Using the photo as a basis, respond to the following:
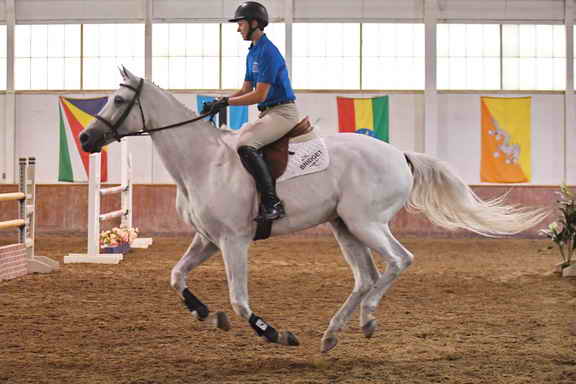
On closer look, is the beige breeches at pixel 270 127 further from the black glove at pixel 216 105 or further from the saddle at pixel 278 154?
the black glove at pixel 216 105

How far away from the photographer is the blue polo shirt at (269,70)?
496cm

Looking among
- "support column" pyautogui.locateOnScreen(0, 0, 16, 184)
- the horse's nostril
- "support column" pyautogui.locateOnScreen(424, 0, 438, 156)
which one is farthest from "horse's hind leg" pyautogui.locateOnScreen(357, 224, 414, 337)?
"support column" pyautogui.locateOnScreen(0, 0, 16, 184)

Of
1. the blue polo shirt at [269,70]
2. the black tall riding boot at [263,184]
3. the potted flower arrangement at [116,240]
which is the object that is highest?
the blue polo shirt at [269,70]

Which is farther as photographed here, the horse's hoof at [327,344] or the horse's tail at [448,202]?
the horse's tail at [448,202]

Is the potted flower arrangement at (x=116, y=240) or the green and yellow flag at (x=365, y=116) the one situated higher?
the green and yellow flag at (x=365, y=116)

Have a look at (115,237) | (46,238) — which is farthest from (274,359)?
(46,238)

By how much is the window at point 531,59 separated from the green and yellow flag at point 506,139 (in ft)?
5.06

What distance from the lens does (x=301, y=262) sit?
11.5 metres

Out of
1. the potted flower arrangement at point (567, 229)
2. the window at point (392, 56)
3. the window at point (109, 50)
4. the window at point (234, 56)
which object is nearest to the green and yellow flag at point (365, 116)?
the window at point (392, 56)

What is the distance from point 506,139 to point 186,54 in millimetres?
9945

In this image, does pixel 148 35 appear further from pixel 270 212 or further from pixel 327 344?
pixel 327 344

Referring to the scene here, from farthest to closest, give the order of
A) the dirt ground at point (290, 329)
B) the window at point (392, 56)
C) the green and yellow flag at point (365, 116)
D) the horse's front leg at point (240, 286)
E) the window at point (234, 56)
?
the window at point (392, 56), the window at point (234, 56), the green and yellow flag at point (365, 116), the horse's front leg at point (240, 286), the dirt ground at point (290, 329)

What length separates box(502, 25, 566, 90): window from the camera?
22.4m

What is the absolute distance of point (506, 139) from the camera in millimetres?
21031
